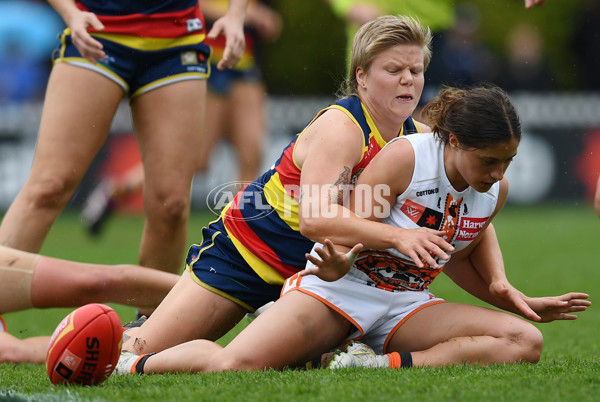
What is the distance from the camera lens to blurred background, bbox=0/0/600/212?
39.0 feet

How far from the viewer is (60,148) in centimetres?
439

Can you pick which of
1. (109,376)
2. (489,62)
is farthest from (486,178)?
(489,62)

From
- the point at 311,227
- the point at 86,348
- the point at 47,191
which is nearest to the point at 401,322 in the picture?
the point at 311,227

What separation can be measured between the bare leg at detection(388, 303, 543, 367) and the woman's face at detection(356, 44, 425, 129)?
81 cm

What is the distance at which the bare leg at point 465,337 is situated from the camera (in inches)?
142

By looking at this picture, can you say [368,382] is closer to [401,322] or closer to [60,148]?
[401,322]

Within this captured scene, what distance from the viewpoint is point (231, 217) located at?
4.14 metres

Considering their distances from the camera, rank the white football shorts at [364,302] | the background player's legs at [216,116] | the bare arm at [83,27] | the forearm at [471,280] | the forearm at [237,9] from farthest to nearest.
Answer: the background player's legs at [216,116] < the forearm at [237,9] < the bare arm at [83,27] < the forearm at [471,280] < the white football shorts at [364,302]

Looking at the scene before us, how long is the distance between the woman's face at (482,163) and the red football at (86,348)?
4.48 feet

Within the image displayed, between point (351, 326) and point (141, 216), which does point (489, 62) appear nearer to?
point (141, 216)

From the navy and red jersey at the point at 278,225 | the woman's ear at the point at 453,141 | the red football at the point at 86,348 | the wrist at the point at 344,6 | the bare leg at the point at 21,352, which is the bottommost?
the bare leg at the point at 21,352

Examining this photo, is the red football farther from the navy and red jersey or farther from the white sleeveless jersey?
the white sleeveless jersey

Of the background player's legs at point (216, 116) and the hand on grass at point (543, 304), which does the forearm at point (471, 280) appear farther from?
the background player's legs at point (216, 116)

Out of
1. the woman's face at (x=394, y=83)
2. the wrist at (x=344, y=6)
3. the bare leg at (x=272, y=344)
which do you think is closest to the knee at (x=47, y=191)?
the bare leg at (x=272, y=344)
